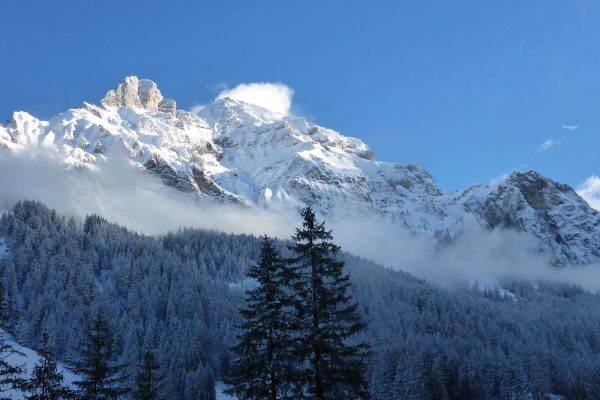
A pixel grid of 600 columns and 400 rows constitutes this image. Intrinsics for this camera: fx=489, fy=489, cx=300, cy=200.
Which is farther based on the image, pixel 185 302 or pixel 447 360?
pixel 185 302

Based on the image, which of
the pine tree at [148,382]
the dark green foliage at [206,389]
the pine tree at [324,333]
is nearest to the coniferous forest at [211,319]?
the dark green foliage at [206,389]

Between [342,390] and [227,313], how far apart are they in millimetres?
106885

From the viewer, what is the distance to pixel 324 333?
20.4m

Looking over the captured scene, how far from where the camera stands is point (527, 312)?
180875 mm

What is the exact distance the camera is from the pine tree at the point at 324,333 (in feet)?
66.5

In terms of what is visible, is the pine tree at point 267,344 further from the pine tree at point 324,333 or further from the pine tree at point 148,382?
the pine tree at point 148,382

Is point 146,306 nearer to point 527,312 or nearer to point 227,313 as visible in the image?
point 227,313

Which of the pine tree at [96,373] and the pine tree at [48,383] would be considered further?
the pine tree at [96,373]

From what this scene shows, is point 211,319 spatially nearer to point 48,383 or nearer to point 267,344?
point 48,383

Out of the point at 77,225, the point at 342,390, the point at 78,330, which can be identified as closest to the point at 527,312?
the point at 78,330

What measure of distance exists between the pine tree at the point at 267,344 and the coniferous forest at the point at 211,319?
4486cm

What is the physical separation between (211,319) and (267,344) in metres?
107

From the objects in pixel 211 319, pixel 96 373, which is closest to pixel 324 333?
pixel 96 373

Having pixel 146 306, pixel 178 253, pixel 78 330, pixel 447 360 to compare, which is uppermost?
pixel 178 253
